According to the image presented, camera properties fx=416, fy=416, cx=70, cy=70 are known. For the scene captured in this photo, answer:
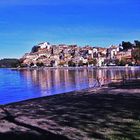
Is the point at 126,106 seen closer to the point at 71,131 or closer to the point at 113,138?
the point at 71,131

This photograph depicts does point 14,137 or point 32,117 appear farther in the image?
point 32,117

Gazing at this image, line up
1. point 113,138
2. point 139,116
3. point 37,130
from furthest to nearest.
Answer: point 139,116
point 37,130
point 113,138

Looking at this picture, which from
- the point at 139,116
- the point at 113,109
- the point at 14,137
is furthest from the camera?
the point at 113,109

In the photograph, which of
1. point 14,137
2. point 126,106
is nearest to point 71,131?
point 14,137

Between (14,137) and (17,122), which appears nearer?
(14,137)

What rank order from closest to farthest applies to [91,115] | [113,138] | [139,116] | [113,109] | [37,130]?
[113,138]
[37,130]
[139,116]
[91,115]
[113,109]

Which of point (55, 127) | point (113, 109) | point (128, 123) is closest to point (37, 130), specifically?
point (55, 127)

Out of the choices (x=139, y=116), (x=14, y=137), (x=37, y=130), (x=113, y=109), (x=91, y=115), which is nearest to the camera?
(x=14, y=137)

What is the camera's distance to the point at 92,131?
12219 mm

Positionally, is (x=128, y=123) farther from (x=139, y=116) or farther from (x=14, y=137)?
(x=14, y=137)

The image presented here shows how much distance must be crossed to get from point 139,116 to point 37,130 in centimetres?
370

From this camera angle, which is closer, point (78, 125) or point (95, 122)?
point (78, 125)

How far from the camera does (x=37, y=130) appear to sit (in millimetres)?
13031

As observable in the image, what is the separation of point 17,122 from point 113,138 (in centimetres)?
528
